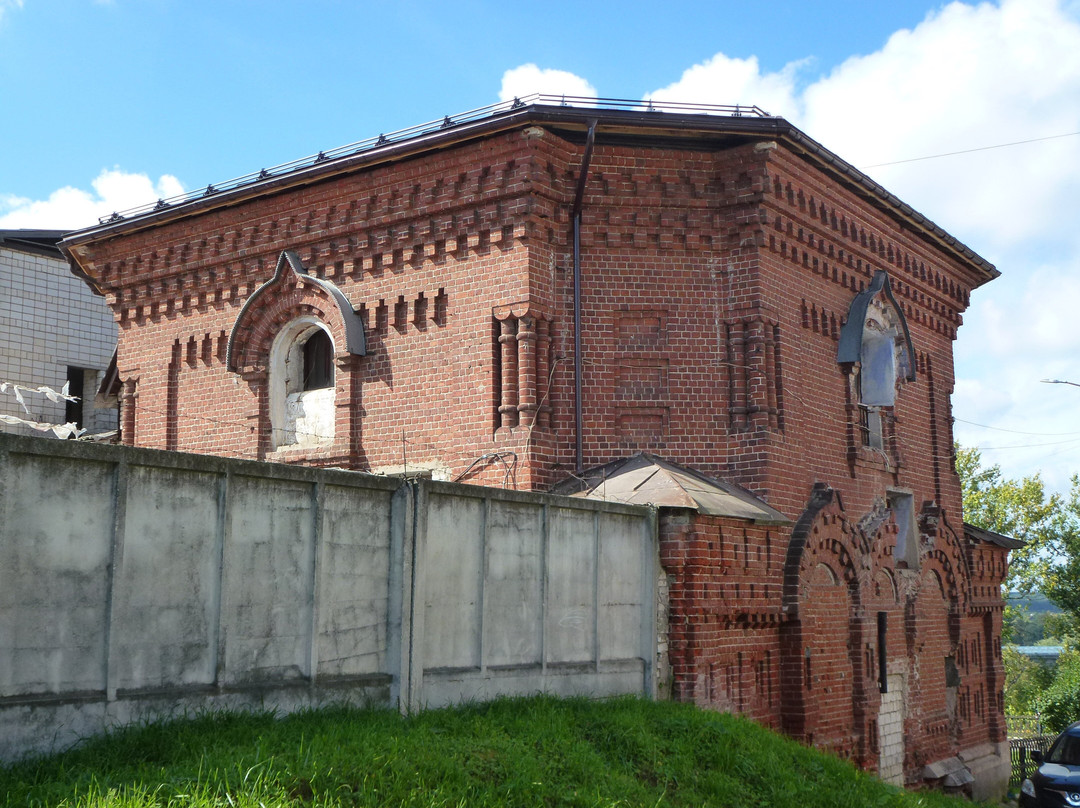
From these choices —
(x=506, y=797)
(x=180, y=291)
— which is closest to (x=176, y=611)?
(x=506, y=797)

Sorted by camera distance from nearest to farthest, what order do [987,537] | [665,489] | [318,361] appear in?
[665,489] → [318,361] → [987,537]

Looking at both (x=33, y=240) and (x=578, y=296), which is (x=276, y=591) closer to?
(x=578, y=296)

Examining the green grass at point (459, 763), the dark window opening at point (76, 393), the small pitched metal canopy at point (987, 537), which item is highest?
the dark window opening at point (76, 393)

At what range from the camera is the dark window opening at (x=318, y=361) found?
15.1 metres

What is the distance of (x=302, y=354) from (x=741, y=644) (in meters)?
6.92

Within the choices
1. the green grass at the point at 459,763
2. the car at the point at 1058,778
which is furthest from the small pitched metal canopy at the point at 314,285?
the car at the point at 1058,778

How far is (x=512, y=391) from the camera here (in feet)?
43.0

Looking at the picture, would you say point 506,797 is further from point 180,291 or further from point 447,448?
point 180,291

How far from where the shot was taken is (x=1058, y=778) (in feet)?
43.5

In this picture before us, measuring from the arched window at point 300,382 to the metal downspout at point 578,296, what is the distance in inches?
134

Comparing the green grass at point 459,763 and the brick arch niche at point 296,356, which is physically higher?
the brick arch niche at point 296,356

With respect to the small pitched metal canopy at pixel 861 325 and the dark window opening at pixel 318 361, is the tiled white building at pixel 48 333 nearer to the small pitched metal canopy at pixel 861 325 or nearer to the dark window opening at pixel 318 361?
the dark window opening at pixel 318 361

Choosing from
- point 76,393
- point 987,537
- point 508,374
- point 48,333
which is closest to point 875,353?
point 987,537

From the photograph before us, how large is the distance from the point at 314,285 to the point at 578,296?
352 centimetres
